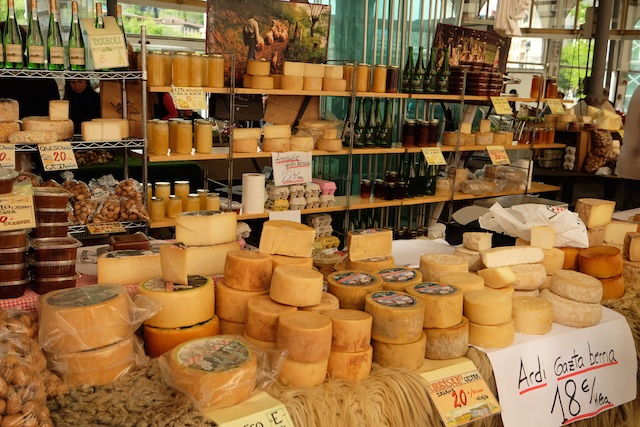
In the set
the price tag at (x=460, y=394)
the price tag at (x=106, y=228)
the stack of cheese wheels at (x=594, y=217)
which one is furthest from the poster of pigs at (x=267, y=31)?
the price tag at (x=460, y=394)

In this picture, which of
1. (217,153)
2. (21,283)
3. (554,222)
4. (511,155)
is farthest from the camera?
(511,155)

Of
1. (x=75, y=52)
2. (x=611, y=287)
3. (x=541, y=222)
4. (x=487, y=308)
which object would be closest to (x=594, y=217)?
(x=541, y=222)

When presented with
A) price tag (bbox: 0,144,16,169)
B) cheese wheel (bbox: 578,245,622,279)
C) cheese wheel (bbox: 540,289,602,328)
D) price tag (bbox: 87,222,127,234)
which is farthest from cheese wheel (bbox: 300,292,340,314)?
price tag (bbox: 0,144,16,169)

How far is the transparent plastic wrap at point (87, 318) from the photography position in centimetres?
Result: 155

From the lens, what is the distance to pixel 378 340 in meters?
1.77

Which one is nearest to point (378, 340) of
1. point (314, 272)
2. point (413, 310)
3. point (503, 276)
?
point (413, 310)

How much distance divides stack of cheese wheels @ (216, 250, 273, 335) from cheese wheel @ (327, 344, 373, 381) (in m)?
0.30

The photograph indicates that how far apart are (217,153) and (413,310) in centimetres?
261

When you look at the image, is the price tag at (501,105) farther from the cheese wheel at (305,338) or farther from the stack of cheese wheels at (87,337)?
the stack of cheese wheels at (87,337)

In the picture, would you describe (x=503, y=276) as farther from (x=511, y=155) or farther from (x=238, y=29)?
(x=511, y=155)

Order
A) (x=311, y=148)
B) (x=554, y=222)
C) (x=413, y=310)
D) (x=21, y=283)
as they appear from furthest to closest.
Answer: (x=311, y=148), (x=554, y=222), (x=21, y=283), (x=413, y=310)

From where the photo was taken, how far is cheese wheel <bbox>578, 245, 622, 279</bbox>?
2.42 meters

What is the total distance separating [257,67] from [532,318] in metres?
2.65

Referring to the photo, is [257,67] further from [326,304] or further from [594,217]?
[326,304]
